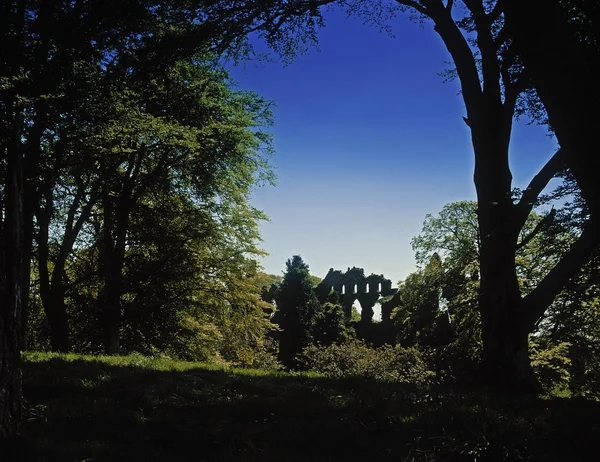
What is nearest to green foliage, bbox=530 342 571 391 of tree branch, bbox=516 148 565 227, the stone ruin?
tree branch, bbox=516 148 565 227

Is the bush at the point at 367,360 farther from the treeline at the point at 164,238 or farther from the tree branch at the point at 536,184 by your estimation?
the tree branch at the point at 536,184

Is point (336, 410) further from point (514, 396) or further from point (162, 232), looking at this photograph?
point (162, 232)

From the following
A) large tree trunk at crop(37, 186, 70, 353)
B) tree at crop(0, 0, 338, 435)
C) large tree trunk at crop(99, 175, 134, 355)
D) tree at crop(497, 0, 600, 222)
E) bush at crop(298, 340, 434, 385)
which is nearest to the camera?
tree at crop(497, 0, 600, 222)

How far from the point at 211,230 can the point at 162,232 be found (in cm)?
222

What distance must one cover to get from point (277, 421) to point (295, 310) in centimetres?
4694

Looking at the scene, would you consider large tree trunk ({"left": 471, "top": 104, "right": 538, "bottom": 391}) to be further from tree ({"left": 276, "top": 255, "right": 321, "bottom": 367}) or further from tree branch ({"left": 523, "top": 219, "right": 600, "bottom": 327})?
tree ({"left": 276, "top": 255, "right": 321, "bottom": 367})

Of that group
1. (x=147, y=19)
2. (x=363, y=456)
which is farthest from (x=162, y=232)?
(x=363, y=456)

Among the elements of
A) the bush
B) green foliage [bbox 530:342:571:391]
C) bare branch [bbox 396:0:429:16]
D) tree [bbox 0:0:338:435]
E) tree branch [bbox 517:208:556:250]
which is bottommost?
the bush

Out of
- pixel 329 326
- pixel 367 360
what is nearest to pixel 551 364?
pixel 367 360

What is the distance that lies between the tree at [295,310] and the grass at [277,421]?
43.5m

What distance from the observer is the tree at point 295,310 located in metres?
51.1

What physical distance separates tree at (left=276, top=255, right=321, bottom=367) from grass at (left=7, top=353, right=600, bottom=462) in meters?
43.5

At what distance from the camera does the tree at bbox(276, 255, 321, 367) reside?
51062 mm

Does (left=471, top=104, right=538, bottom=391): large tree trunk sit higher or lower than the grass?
higher
